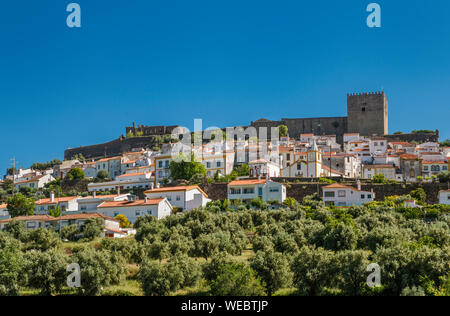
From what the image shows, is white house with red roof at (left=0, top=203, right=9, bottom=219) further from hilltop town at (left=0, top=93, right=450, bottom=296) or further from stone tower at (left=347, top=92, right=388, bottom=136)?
stone tower at (left=347, top=92, right=388, bottom=136)

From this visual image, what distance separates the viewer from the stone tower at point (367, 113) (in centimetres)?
10856

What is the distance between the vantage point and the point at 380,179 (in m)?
59.5

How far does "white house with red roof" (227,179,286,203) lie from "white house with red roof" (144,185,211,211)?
9.61ft

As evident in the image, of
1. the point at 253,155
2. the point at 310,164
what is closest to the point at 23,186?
the point at 253,155

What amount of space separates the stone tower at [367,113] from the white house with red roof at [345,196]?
55523 millimetres

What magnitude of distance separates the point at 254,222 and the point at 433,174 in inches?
1309

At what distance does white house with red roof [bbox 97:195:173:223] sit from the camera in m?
50.7

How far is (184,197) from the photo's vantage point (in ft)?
179

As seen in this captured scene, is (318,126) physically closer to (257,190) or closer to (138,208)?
(257,190)

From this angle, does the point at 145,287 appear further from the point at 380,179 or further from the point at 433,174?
the point at 433,174

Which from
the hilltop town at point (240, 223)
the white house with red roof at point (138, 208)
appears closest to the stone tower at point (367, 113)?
the hilltop town at point (240, 223)

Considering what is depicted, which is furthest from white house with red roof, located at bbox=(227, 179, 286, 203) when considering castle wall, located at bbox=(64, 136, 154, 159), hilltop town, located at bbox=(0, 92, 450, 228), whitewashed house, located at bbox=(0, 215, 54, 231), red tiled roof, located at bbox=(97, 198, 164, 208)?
castle wall, located at bbox=(64, 136, 154, 159)

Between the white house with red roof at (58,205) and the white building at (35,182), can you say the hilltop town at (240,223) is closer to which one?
the white house with red roof at (58,205)

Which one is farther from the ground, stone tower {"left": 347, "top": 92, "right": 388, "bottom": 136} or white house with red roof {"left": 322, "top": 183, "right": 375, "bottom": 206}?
stone tower {"left": 347, "top": 92, "right": 388, "bottom": 136}
